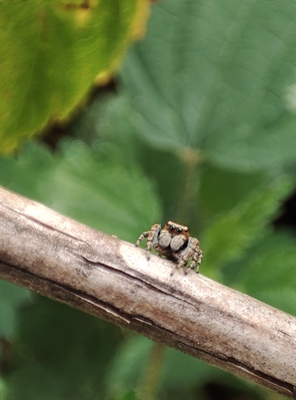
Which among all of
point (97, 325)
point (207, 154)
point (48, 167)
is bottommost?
point (97, 325)

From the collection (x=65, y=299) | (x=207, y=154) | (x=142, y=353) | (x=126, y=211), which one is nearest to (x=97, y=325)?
(x=142, y=353)

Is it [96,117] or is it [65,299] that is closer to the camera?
[65,299]

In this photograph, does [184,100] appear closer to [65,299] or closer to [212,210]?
[212,210]

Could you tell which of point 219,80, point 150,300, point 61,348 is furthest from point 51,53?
point 61,348

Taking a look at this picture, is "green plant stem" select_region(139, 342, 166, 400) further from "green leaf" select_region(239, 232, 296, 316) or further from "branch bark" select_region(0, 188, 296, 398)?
"branch bark" select_region(0, 188, 296, 398)

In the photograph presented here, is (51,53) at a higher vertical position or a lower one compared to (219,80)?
lower

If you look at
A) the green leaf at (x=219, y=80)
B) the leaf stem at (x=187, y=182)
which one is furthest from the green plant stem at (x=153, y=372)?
the green leaf at (x=219, y=80)

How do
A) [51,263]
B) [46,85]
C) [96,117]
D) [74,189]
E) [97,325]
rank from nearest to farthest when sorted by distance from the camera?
[51,263] < [46,85] < [74,189] < [97,325] < [96,117]

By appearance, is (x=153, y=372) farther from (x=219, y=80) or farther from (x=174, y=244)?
(x=219, y=80)
